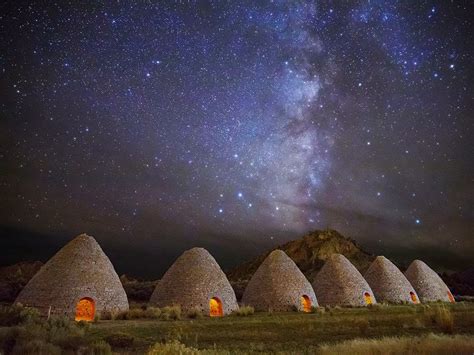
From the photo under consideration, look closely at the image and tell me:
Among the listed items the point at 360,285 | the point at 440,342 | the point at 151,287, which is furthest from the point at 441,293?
the point at 440,342

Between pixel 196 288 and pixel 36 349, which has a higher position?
pixel 196 288

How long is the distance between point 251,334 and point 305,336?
160 cm

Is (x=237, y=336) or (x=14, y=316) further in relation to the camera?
(x=14, y=316)

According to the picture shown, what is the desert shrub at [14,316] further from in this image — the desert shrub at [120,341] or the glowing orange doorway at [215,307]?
the glowing orange doorway at [215,307]

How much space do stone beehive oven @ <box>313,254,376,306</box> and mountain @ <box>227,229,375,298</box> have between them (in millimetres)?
39778

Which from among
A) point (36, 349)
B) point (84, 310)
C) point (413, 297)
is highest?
point (36, 349)

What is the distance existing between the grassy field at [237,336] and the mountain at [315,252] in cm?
5369

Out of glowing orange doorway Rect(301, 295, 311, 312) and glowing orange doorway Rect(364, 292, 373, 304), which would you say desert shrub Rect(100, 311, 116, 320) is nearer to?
glowing orange doorway Rect(301, 295, 311, 312)

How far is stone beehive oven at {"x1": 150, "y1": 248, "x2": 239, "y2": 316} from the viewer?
1864 cm

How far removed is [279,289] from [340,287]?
214 inches

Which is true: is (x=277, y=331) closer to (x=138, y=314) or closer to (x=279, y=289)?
(x=138, y=314)

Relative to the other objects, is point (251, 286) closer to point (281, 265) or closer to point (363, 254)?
point (281, 265)

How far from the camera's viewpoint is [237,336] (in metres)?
11.2

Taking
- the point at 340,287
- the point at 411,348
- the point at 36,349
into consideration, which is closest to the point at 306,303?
the point at 340,287
